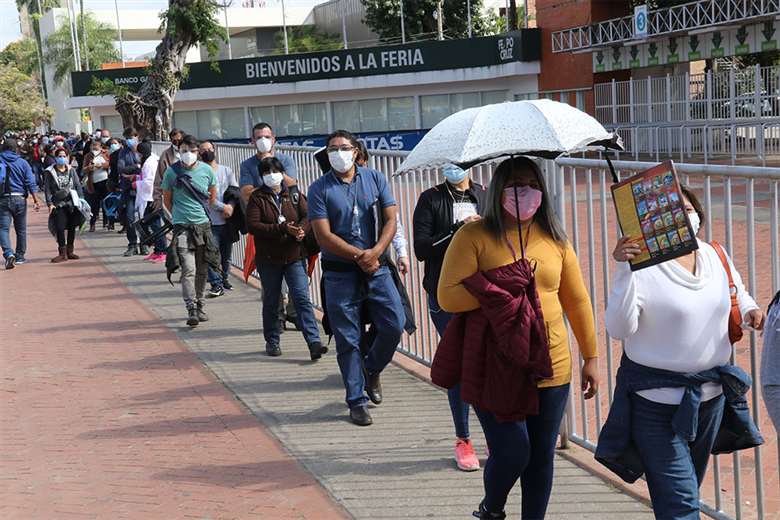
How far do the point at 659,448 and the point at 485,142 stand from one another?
1.33 meters

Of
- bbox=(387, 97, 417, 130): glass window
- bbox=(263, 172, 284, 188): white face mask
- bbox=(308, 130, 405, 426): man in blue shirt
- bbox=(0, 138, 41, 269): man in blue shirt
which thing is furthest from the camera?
bbox=(387, 97, 417, 130): glass window

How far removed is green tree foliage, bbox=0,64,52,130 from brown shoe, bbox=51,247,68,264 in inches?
2312

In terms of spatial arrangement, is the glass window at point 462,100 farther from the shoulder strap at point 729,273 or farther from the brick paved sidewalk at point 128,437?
the shoulder strap at point 729,273

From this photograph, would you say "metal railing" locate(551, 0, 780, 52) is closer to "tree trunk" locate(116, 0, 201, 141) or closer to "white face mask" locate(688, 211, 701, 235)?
"tree trunk" locate(116, 0, 201, 141)

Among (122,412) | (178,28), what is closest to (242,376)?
(122,412)

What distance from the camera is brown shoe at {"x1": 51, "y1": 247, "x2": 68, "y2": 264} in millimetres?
16034

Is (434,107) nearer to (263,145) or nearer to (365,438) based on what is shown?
(263,145)

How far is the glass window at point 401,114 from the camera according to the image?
1480 inches

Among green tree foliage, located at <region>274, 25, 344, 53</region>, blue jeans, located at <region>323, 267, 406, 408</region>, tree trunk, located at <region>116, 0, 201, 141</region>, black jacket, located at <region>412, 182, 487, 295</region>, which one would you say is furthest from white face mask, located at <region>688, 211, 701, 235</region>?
green tree foliage, located at <region>274, 25, 344, 53</region>

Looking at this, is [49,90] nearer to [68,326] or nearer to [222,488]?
[68,326]

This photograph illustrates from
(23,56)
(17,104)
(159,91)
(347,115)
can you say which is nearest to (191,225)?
(159,91)

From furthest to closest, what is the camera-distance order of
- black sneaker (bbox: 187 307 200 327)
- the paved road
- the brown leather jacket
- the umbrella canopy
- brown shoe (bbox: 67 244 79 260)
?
1. brown shoe (bbox: 67 244 79 260)
2. black sneaker (bbox: 187 307 200 327)
3. the brown leather jacket
4. the paved road
5. the umbrella canopy

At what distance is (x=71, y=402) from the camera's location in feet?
25.3

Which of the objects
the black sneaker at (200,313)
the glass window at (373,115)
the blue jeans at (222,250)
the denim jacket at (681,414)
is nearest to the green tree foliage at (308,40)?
the glass window at (373,115)
